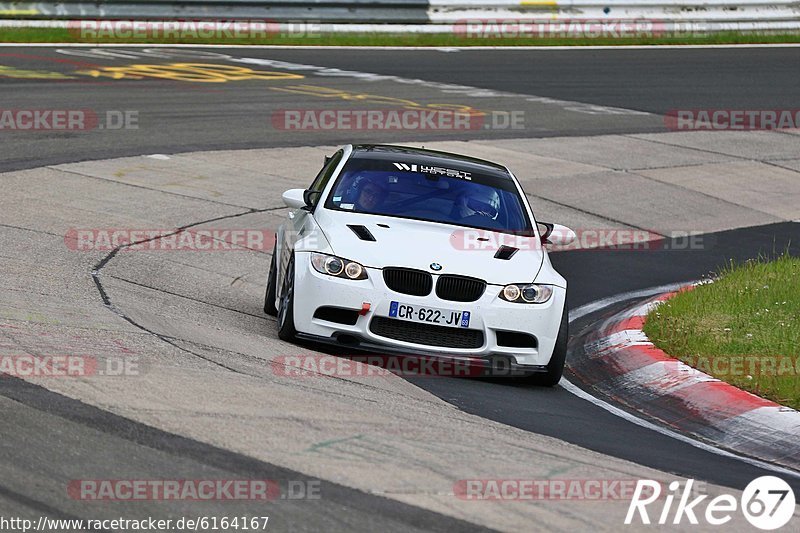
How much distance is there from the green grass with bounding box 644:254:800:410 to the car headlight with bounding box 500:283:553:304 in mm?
1120

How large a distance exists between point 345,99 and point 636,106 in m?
5.44

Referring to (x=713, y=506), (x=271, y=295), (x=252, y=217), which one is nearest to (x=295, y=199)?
(x=271, y=295)

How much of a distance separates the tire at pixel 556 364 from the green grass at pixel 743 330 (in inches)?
35.5

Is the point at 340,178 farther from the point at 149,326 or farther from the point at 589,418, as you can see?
the point at 589,418

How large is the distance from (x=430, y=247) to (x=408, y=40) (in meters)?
20.3

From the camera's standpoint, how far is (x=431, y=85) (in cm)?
2341

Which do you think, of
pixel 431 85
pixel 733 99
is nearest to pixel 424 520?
pixel 431 85

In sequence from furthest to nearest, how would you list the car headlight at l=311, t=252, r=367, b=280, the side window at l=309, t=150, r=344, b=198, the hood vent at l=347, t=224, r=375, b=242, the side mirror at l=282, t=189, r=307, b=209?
the side window at l=309, t=150, r=344, b=198 → the side mirror at l=282, t=189, r=307, b=209 → the hood vent at l=347, t=224, r=375, b=242 → the car headlight at l=311, t=252, r=367, b=280

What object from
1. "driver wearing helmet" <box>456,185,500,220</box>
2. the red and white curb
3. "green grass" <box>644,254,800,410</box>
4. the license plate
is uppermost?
"driver wearing helmet" <box>456,185,500,220</box>


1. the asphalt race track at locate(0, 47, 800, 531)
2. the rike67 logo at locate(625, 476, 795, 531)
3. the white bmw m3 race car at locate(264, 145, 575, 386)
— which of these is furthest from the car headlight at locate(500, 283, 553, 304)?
the rike67 logo at locate(625, 476, 795, 531)

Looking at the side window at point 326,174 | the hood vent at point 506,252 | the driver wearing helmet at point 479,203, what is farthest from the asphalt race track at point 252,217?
the driver wearing helmet at point 479,203

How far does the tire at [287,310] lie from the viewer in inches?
352

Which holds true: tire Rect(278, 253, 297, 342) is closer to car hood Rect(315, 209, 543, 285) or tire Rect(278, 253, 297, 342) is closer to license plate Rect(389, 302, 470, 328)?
car hood Rect(315, 209, 543, 285)

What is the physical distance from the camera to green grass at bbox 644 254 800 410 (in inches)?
340
